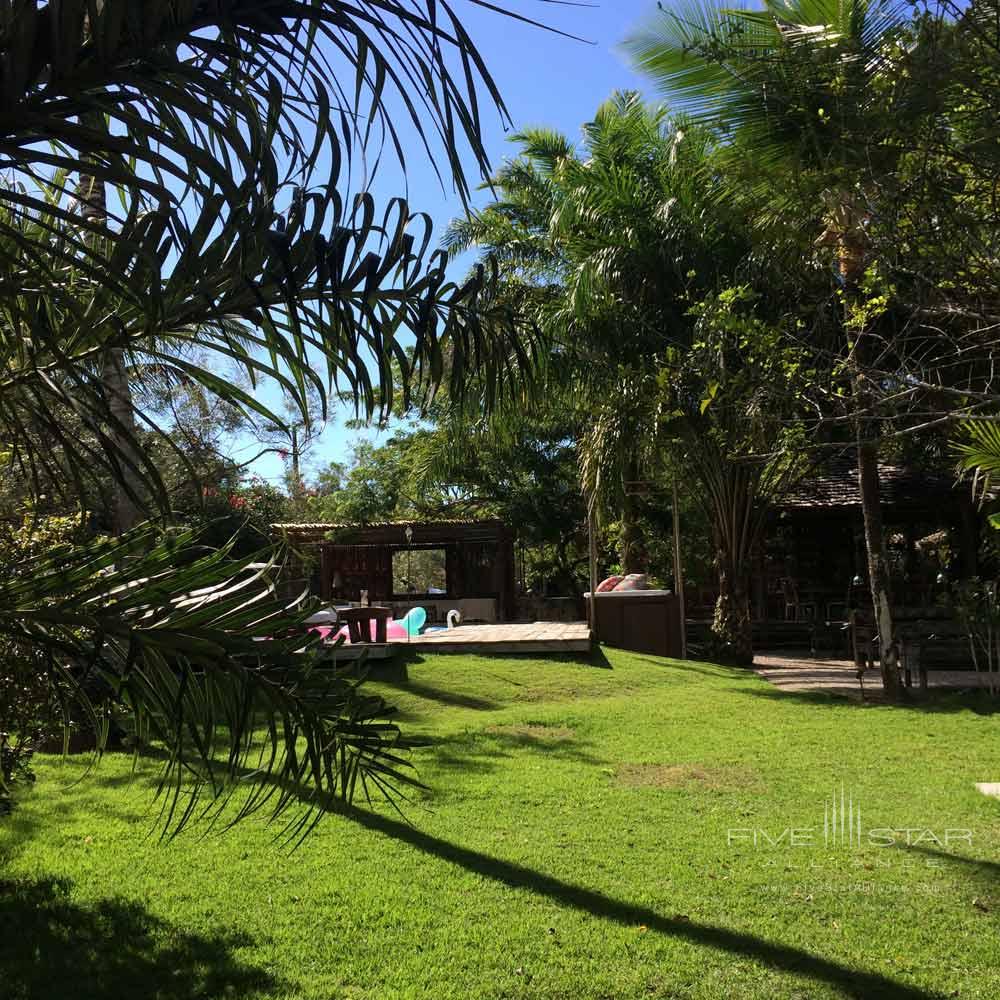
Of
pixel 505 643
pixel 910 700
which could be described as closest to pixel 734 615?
pixel 505 643

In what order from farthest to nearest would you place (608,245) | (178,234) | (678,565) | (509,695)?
(678,565) < (608,245) < (509,695) < (178,234)

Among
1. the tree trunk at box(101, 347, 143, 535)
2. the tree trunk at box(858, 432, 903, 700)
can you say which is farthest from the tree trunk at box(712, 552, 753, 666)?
the tree trunk at box(101, 347, 143, 535)

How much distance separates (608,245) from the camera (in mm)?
14000

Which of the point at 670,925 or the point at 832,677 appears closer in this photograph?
the point at 670,925

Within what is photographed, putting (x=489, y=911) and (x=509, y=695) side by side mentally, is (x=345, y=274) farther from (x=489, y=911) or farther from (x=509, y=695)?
(x=509, y=695)

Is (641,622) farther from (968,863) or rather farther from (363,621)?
(968,863)

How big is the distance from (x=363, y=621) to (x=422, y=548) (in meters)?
12.3

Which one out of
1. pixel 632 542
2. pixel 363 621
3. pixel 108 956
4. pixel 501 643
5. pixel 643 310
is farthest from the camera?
pixel 632 542

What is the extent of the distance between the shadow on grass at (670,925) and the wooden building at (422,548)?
16.7 metres

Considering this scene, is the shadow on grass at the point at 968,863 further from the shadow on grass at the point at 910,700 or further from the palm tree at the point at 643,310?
the palm tree at the point at 643,310

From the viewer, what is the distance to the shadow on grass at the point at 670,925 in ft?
12.3

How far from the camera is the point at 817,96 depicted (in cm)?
491

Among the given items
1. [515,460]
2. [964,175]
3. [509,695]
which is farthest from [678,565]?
[964,175]

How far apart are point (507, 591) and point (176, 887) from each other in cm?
1877
